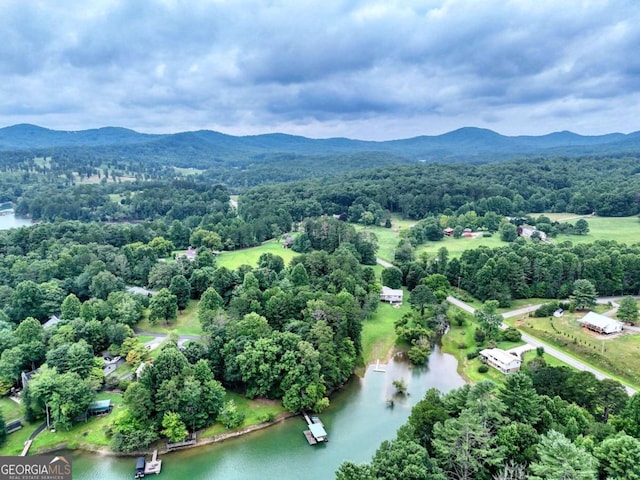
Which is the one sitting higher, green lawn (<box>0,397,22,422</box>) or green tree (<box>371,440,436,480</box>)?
green tree (<box>371,440,436,480</box>)

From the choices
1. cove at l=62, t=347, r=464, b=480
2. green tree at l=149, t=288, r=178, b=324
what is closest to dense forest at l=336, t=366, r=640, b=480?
cove at l=62, t=347, r=464, b=480

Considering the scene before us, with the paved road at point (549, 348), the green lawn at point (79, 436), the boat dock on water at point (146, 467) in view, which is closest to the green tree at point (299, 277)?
the paved road at point (549, 348)

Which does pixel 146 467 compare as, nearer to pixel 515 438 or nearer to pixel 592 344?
pixel 515 438

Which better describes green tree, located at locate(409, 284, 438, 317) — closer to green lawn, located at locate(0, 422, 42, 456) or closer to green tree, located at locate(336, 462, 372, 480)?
green tree, located at locate(336, 462, 372, 480)

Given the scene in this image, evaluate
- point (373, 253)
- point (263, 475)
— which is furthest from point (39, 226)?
point (263, 475)

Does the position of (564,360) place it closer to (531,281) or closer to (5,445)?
(531,281)
